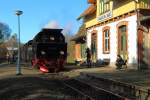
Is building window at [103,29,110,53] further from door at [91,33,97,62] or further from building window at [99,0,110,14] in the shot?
door at [91,33,97,62]

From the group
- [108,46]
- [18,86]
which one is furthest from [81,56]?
[18,86]

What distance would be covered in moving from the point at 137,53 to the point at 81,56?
20.7 metres

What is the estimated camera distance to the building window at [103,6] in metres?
38.3

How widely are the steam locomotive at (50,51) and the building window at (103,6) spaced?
4.80 metres

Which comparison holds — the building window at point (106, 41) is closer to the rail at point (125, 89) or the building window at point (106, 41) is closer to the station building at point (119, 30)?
the station building at point (119, 30)

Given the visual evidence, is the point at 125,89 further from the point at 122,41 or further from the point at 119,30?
the point at 119,30

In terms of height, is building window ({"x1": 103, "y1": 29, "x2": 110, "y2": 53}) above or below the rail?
above

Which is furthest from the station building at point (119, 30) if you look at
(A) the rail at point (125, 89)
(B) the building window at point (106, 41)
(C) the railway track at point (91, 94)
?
(C) the railway track at point (91, 94)

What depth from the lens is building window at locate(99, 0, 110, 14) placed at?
38.3 m

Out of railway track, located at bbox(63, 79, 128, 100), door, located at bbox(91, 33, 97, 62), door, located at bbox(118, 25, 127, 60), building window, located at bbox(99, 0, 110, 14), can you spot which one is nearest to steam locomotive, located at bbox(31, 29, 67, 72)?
door, located at bbox(118, 25, 127, 60)

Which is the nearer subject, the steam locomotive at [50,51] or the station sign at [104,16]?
the steam locomotive at [50,51]

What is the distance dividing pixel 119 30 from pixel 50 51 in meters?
5.54

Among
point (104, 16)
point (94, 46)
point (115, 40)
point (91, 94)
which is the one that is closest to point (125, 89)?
point (91, 94)

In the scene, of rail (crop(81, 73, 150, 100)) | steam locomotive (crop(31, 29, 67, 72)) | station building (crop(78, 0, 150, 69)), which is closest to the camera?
rail (crop(81, 73, 150, 100))
